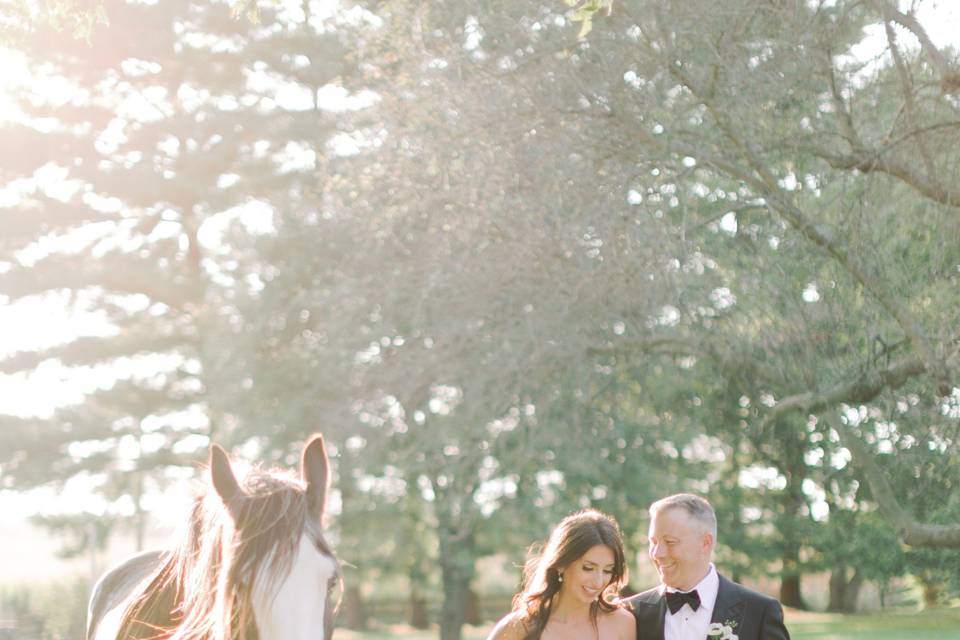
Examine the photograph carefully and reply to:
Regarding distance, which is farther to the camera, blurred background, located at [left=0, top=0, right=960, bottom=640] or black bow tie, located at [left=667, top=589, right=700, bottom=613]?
blurred background, located at [left=0, top=0, right=960, bottom=640]

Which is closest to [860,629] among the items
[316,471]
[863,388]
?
[863,388]

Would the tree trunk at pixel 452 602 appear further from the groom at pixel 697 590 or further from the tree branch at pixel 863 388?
the groom at pixel 697 590

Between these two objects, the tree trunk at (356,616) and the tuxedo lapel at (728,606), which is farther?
the tree trunk at (356,616)

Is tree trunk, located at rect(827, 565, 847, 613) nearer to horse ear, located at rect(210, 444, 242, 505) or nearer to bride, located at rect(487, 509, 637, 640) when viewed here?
bride, located at rect(487, 509, 637, 640)

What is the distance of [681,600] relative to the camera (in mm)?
3984

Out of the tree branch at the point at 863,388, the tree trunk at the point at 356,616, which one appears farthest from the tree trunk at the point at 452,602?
the tree branch at the point at 863,388

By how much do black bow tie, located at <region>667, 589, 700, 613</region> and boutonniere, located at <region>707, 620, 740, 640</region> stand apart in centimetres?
9

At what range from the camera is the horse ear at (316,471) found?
11.4ft

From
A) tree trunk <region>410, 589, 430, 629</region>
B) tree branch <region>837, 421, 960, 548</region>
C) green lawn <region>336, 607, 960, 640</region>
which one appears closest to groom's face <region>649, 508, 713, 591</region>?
tree branch <region>837, 421, 960, 548</region>

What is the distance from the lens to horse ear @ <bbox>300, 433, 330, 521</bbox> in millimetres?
3469

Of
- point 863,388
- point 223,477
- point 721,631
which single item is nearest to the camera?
point 223,477

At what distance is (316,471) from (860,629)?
20476mm

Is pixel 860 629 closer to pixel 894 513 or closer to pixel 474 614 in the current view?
pixel 474 614

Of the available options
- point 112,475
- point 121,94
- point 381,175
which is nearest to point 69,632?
point 112,475
